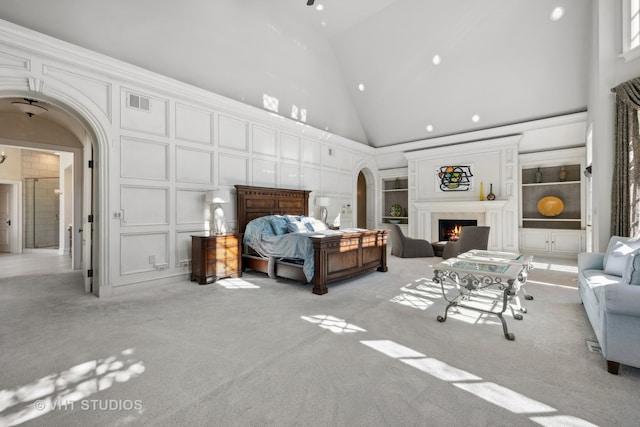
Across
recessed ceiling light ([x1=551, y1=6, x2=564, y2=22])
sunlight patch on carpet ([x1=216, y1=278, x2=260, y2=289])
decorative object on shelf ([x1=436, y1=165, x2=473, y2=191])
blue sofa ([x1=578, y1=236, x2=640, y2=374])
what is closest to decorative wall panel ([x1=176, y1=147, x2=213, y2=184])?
sunlight patch on carpet ([x1=216, y1=278, x2=260, y2=289])

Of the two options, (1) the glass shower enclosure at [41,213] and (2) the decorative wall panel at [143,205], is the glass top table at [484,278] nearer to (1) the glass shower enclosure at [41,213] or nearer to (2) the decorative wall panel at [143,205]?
(2) the decorative wall panel at [143,205]

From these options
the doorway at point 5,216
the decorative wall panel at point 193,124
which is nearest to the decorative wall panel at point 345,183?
the decorative wall panel at point 193,124

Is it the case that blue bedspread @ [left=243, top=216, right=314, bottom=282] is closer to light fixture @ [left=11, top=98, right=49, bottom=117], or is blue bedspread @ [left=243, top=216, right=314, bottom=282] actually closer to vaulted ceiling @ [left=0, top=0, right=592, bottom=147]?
vaulted ceiling @ [left=0, top=0, right=592, bottom=147]

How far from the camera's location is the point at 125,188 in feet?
13.8

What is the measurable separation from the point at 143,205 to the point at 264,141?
2.69 metres

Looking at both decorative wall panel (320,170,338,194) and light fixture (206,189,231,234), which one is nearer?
light fixture (206,189,231,234)

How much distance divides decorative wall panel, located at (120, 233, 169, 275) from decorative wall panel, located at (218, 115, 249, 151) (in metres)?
2.00

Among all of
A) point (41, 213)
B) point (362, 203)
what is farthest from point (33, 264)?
point (362, 203)

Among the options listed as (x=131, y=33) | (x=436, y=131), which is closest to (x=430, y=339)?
(x=131, y=33)

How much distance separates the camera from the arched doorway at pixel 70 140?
383 centimetres

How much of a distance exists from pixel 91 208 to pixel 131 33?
2.54 m

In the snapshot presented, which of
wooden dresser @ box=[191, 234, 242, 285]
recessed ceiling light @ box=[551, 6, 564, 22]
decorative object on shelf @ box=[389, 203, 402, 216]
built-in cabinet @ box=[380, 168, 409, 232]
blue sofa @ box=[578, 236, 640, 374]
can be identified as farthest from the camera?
decorative object on shelf @ box=[389, 203, 402, 216]

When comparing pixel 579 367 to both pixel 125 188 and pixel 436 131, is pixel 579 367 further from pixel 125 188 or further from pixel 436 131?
pixel 436 131

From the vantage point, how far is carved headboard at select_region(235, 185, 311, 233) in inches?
220
